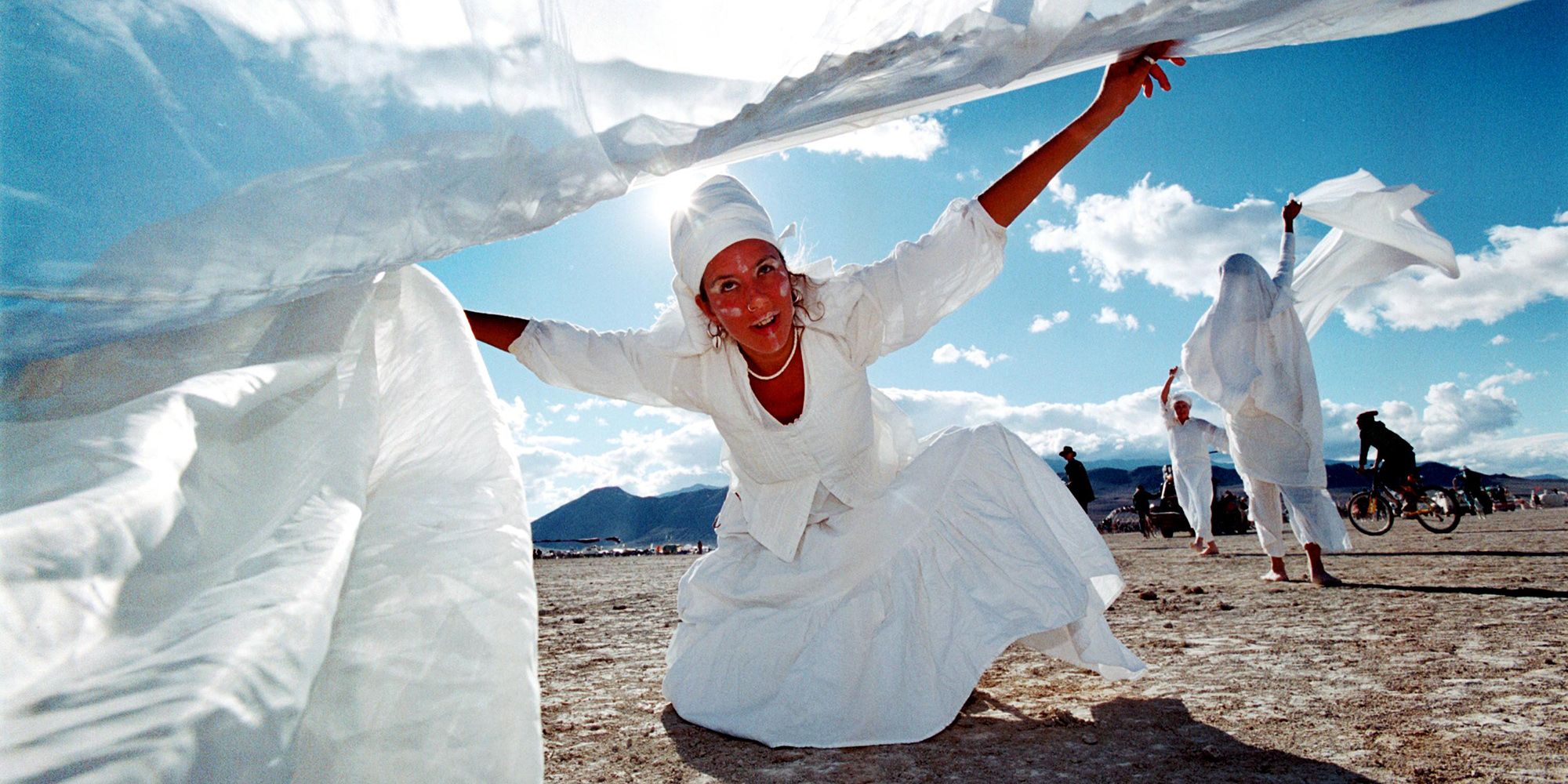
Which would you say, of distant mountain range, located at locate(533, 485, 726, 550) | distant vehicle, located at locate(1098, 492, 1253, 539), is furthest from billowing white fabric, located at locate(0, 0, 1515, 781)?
distant mountain range, located at locate(533, 485, 726, 550)

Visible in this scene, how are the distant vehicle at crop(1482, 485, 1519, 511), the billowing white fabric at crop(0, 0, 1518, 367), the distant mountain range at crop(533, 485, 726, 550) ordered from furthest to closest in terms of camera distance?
the distant mountain range at crop(533, 485, 726, 550) → the distant vehicle at crop(1482, 485, 1519, 511) → the billowing white fabric at crop(0, 0, 1518, 367)

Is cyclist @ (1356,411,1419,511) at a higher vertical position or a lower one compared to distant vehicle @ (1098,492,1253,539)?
higher

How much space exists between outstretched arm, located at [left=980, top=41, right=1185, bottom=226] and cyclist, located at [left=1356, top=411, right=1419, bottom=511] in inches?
529

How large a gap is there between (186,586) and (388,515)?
36 centimetres

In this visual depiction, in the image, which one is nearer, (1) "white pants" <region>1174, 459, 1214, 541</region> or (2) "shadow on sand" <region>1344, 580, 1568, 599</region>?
(2) "shadow on sand" <region>1344, 580, 1568, 599</region>

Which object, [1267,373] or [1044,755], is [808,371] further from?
[1267,373]

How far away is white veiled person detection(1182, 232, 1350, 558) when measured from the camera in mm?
5512

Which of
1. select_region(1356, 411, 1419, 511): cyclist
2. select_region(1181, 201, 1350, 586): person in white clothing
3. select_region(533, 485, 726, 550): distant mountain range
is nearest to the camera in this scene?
select_region(1181, 201, 1350, 586): person in white clothing

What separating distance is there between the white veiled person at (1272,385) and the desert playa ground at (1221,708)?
3.43 ft

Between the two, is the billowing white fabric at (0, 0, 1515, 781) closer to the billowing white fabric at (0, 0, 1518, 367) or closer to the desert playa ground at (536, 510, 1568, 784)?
the billowing white fabric at (0, 0, 1518, 367)

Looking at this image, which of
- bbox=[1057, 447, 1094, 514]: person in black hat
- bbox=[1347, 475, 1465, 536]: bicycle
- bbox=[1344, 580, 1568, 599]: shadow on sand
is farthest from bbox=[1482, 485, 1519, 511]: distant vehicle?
Result: bbox=[1344, 580, 1568, 599]: shadow on sand

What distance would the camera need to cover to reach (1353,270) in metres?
5.70

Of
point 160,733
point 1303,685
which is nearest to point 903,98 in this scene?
point 160,733

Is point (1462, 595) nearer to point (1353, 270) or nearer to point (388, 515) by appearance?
point (1353, 270)
